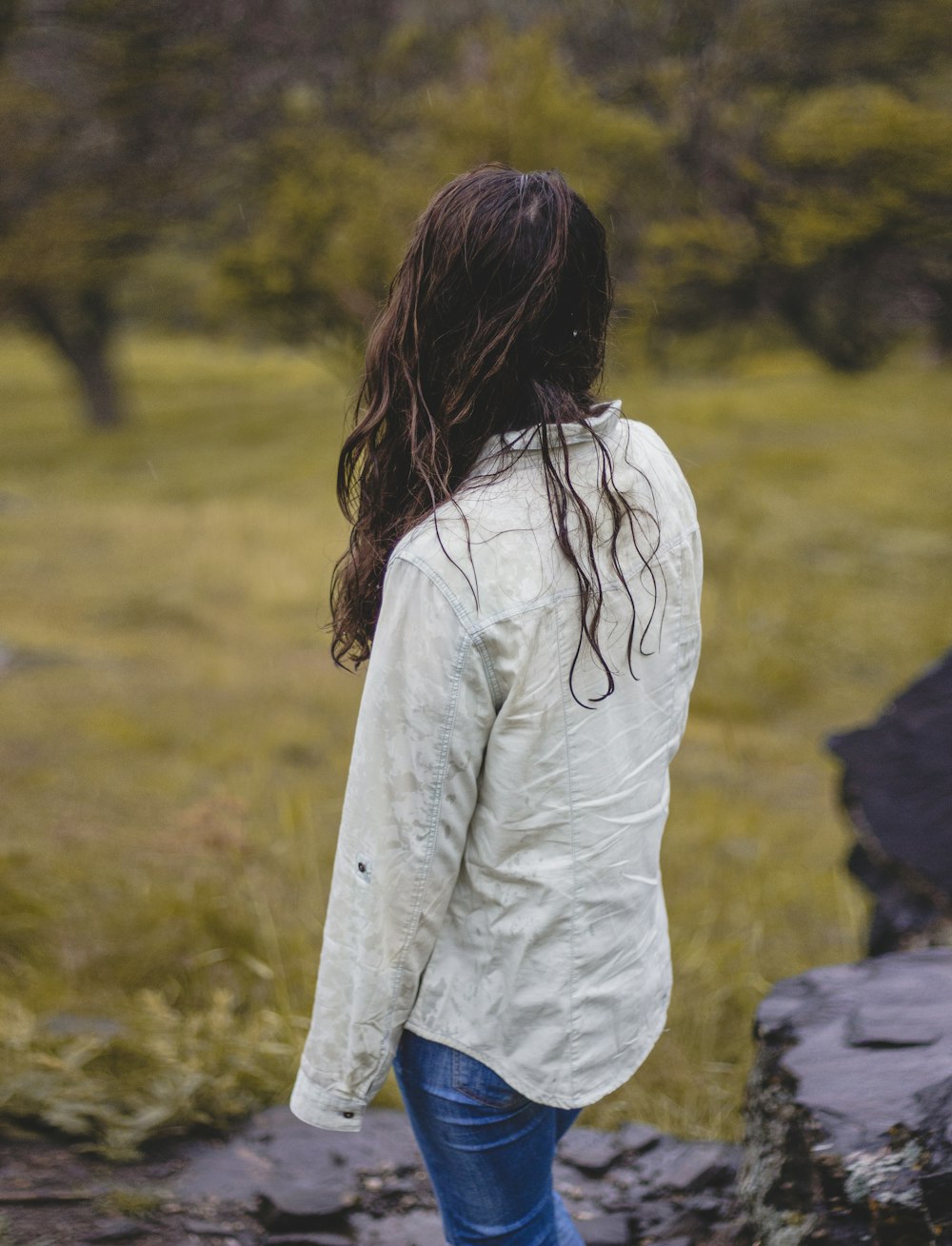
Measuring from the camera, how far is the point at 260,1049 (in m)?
2.98

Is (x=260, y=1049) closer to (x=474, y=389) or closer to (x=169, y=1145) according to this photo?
(x=169, y=1145)

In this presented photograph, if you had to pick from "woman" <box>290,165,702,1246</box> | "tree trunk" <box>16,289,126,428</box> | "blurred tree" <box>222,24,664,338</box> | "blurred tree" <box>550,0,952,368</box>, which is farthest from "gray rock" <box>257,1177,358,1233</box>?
"tree trunk" <box>16,289,126,428</box>

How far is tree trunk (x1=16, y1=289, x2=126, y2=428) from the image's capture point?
23141mm

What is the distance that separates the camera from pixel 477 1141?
5.43 feet

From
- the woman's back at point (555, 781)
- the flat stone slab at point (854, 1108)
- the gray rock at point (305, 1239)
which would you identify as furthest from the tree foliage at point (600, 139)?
the woman's back at point (555, 781)

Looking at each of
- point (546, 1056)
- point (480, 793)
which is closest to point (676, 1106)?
point (546, 1056)

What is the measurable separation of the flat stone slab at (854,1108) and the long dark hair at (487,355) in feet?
3.34

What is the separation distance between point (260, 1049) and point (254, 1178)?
1.25ft

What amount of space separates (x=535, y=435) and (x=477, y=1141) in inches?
40.2

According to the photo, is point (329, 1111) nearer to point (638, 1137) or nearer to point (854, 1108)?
point (854, 1108)

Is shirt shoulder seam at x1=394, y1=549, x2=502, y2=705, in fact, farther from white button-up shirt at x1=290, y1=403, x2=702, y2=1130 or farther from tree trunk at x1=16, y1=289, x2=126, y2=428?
tree trunk at x1=16, y1=289, x2=126, y2=428

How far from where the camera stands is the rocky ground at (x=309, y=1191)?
2467 millimetres

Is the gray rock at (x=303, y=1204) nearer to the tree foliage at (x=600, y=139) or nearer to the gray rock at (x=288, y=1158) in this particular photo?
the gray rock at (x=288, y=1158)

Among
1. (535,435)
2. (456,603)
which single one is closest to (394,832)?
(456,603)
